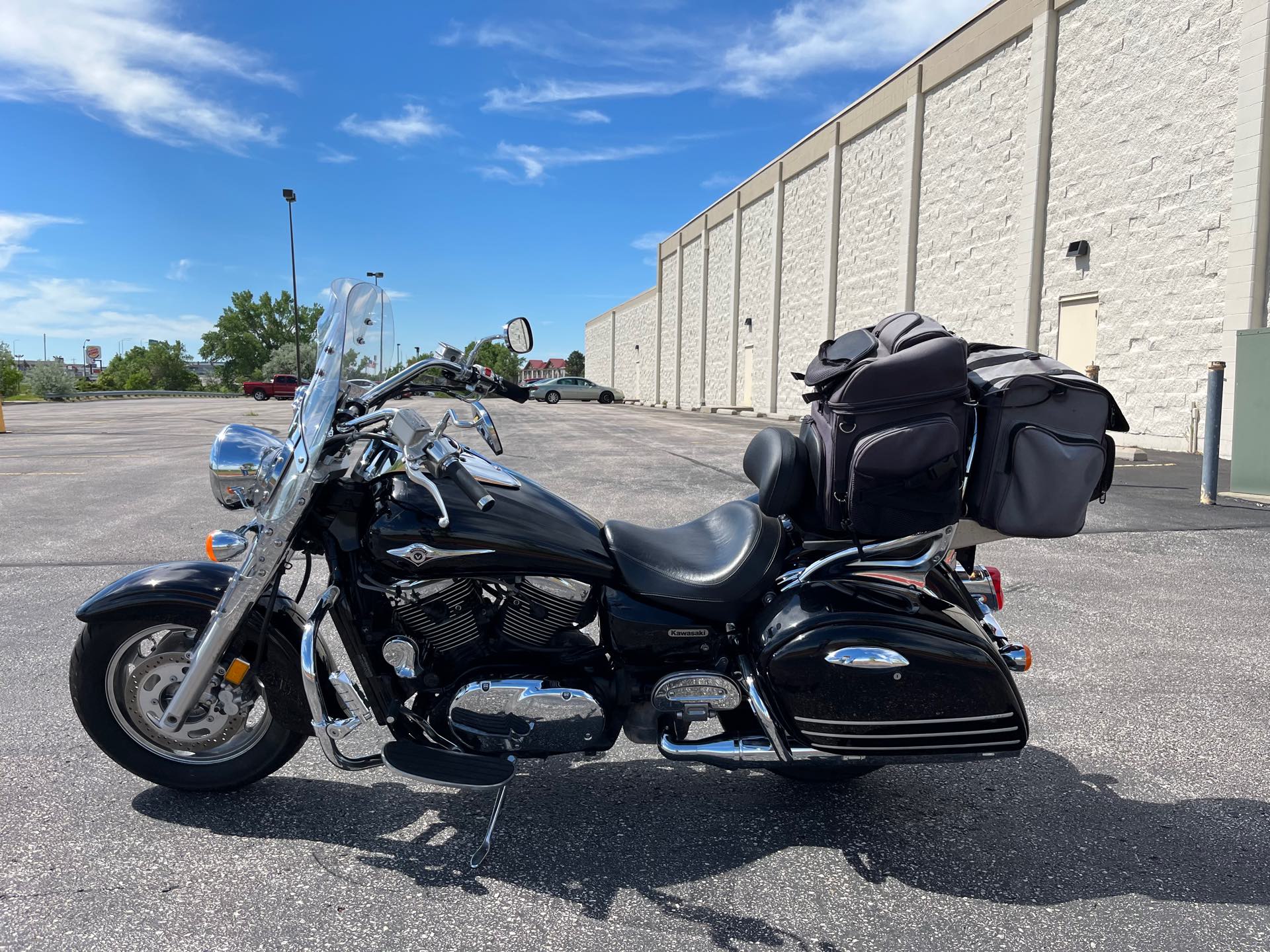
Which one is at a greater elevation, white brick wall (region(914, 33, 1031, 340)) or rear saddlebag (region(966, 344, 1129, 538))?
white brick wall (region(914, 33, 1031, 340))

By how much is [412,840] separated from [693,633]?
109 cm

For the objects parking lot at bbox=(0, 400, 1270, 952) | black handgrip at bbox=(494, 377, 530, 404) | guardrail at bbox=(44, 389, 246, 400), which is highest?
guardrail at bbox=(44, 389, 246, 400)

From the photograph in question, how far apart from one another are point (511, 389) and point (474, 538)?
45cm

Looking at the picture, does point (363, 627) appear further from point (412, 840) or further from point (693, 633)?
point (693, 633)

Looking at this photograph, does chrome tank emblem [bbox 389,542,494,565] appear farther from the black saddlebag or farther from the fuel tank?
the black saddlebag

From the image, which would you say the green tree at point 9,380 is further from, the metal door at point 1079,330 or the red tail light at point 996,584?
the red tail light at point 996,584

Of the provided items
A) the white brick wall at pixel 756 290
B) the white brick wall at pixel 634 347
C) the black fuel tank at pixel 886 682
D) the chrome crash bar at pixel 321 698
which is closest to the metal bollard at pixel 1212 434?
the black fuel tank at pixel 886 682

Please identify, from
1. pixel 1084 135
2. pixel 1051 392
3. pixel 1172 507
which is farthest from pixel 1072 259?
pixel 1051 392

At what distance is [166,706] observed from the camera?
2.75 m

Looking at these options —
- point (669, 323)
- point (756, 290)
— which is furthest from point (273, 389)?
point (756, 290)

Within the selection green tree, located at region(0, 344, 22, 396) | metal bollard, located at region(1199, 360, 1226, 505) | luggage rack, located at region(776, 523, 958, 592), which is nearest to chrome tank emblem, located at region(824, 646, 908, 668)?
luggage rack, located at region(776, 523, 958, 592)

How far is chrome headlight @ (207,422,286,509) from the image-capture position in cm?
246

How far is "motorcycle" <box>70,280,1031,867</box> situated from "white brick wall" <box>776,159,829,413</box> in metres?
24.5

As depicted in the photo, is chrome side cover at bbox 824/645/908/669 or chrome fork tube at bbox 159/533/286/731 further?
chrome fork tube at bbox 159/533/286/731
